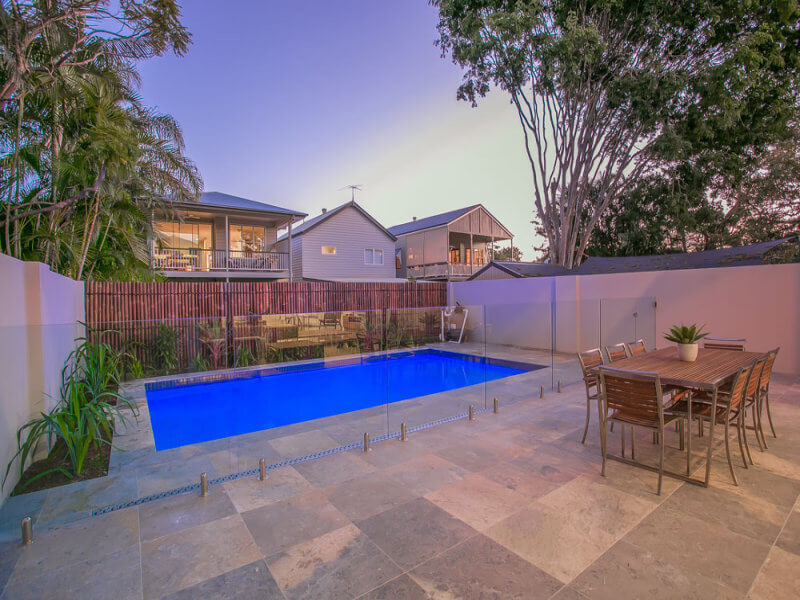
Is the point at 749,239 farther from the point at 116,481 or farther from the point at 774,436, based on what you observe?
the point at 116,481

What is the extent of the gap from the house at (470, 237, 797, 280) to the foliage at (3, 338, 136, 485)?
34.6ft

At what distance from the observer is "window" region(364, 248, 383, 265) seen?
19177 mm

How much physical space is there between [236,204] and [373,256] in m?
7.02

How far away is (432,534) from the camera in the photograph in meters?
2.42

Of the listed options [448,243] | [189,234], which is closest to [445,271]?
[448,243]

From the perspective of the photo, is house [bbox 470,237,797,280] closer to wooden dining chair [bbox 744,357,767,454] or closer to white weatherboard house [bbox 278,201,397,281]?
wooden dining chair [bbox 744,357,767,454]

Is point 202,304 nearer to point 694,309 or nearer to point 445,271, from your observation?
point 694,309

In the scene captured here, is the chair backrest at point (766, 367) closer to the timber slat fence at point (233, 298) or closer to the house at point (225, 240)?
the timber slat fence at point (233, 298)

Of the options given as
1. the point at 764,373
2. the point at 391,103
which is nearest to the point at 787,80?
the point at 391,103

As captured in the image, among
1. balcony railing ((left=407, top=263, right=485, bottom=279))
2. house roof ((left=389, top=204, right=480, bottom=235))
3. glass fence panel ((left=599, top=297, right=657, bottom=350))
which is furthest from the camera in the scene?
house roof ((left=389, top=204, right=480, bottom=235))

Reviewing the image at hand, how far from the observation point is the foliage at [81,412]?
3.42 m

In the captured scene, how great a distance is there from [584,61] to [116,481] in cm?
1445

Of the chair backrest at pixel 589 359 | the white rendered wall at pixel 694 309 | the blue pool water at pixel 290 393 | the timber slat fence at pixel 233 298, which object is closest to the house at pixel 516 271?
the timber slat fence at pixel 233 298

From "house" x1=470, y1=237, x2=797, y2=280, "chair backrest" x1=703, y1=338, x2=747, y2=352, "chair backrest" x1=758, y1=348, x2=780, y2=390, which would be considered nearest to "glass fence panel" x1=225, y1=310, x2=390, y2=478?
"chair backrest" x1=758, y1=348, x2=780, y2=390
